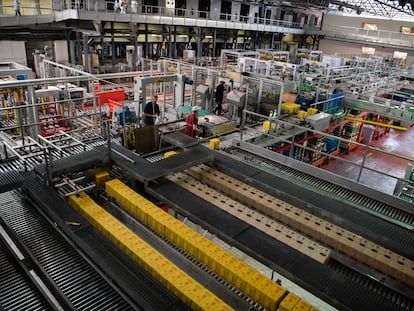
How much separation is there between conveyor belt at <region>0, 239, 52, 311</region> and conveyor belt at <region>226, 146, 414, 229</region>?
436 centimetres

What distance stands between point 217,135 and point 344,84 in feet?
28.3

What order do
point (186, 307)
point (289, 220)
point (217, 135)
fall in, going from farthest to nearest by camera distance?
point (217, 135) → point (289, 220) → point (186, 307)

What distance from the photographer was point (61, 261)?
12.1 ft

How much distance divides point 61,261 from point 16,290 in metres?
0.49

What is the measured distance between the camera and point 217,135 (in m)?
9.13

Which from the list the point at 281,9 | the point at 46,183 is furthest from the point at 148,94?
the point at 281,9

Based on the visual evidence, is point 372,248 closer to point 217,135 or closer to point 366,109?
point 217,135

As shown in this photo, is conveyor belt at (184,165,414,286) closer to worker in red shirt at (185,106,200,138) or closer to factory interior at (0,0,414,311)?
factory interior at (0,0,414,311)

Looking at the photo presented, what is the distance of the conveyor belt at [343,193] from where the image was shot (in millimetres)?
5109

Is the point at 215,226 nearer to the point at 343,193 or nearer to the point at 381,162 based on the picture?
the point at 343,193

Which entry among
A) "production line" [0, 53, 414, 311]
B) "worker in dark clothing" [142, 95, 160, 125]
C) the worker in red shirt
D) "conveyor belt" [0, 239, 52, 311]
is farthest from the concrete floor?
"conveyor belt" [0, 239, 52, 311]

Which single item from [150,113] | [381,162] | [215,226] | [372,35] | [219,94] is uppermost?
[372,35]

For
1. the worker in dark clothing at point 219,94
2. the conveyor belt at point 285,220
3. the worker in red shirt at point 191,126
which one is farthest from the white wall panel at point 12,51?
the conveyor belt at point 285,220

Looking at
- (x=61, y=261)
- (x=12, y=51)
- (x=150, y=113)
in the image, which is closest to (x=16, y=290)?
(x=61, y=261)
